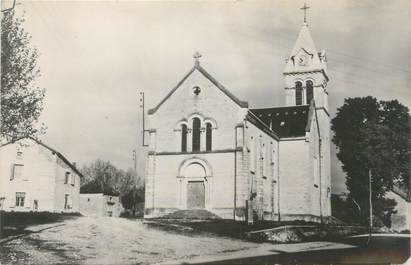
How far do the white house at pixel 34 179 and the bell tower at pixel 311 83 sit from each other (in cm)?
2187

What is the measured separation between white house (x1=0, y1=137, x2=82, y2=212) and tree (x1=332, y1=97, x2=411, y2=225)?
14736mm

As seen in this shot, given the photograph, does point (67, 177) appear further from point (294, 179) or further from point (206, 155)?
point (294, 179)

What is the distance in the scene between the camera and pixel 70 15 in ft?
51.6

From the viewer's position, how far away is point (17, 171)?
18188mm

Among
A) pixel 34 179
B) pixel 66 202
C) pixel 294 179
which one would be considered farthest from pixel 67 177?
pixel 294 179

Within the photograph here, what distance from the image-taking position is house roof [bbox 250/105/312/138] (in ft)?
119

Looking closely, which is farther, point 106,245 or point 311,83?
point 311,83

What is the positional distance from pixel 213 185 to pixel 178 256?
1079 centimetres

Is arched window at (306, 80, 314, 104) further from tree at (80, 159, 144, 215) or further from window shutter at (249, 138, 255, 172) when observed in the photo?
tree at (80, 159, 144, 215)

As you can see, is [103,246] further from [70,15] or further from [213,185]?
[213,185]

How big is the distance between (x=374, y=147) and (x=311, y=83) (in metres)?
15.5

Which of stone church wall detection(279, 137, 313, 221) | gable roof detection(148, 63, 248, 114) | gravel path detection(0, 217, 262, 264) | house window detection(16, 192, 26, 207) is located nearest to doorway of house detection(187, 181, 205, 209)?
gable roof detection(148, 63, 248, 114)

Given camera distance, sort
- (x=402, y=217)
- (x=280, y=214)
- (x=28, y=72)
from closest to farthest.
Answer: (x=28, y=72) < (x=280, y=214) < (x=402, y=217)

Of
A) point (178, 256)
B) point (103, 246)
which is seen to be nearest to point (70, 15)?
point (103, 246)
